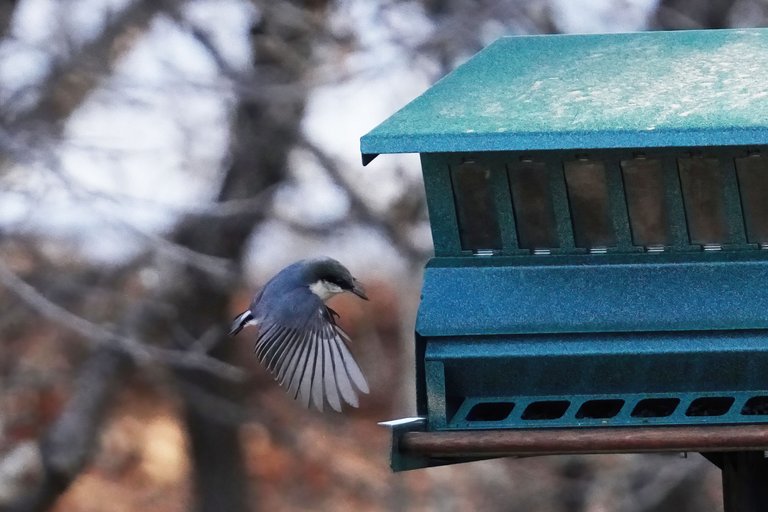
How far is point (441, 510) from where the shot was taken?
8.69 meters

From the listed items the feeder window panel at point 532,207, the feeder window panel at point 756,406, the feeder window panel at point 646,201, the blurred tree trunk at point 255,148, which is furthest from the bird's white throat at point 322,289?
the blurred tree trunk at point 255,148

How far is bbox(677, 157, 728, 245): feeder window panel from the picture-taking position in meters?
3.17

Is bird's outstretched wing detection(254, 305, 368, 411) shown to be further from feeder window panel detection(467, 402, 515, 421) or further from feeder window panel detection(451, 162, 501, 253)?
feeder window panel detection(451, 162, 501, 253)

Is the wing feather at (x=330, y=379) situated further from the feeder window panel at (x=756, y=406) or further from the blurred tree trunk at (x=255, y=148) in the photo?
the blurred tree trunk at (x=255, y=148)

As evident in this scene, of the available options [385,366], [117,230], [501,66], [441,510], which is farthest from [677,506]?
[501,66]

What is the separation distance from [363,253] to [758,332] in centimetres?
522

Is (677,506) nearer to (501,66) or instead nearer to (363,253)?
(363,253)

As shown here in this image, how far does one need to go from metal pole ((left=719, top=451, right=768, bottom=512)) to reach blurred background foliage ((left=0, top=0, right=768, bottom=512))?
3.85 m

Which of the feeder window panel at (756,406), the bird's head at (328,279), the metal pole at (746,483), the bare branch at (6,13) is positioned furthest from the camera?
the bare branch at (6,13)

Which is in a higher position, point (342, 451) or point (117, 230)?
point (117, 230)

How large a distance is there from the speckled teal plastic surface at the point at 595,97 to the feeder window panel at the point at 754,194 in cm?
16

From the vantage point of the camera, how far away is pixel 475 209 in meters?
3.24

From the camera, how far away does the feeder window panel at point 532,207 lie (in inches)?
126

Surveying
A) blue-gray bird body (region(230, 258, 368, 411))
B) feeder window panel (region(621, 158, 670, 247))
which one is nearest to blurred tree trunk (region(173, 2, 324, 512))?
blue-gray bird body (region(230, 258, 368, 411))
